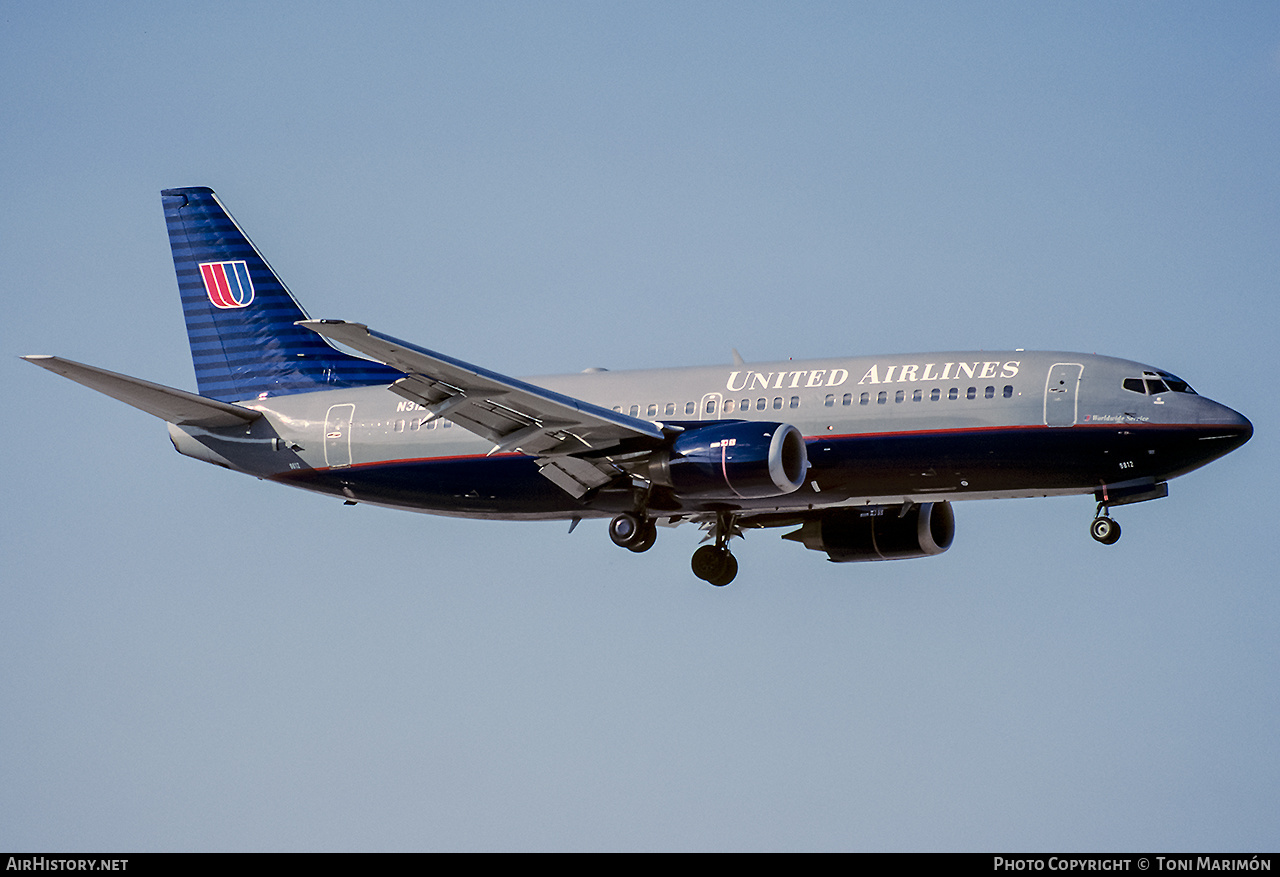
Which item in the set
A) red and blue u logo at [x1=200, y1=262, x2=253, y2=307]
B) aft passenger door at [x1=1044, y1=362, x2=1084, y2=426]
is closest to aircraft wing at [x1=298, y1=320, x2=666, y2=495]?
aft passenger door at [x1=1044, y1=362, x2=1084, y2=426]

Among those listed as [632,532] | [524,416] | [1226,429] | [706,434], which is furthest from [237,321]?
[1226,429]

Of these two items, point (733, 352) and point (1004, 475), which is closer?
point (1004, 475)

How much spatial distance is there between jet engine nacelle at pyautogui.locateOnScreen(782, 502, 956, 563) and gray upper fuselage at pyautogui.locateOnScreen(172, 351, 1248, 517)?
13.6ft

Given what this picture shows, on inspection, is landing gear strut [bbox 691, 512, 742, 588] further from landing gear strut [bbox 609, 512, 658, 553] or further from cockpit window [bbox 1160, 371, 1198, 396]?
cockpit window [bbox 1160, 371, 1198, 396]

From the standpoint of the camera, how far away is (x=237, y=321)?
169 ft

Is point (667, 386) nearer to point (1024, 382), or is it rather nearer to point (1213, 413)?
point (1024, 382)

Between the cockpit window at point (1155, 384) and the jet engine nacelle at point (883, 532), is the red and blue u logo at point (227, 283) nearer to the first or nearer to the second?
the jet engine nacelle at point (883, 532)

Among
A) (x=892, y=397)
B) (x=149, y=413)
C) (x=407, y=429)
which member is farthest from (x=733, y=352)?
(x=149, y=413)

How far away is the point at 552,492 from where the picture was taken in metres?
44.3

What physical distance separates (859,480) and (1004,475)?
3.35m

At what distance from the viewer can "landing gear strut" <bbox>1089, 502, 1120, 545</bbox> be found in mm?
40156
